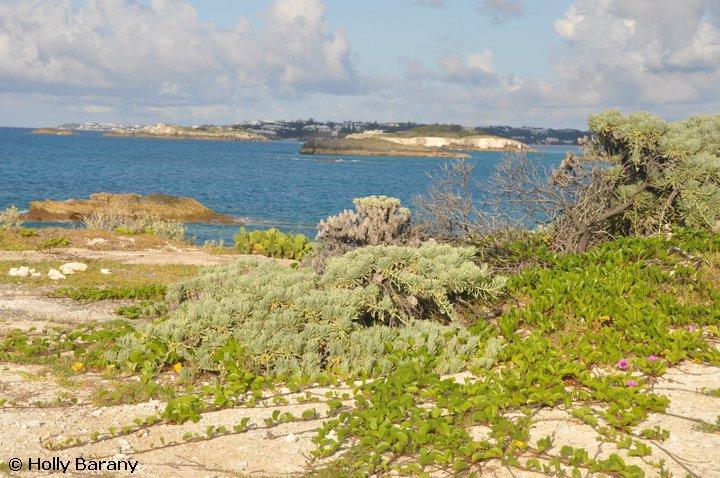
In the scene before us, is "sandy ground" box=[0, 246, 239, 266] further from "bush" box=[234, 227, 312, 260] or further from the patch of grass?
the patch of grass

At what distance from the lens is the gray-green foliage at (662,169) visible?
12500 millimetres

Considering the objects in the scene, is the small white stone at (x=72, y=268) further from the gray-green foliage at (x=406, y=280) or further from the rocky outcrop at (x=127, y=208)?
the rocky outcrop at (x=127, y=208)

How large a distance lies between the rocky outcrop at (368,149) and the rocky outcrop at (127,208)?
12732 centimetres

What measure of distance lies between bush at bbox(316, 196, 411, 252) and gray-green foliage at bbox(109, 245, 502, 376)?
1116 mm

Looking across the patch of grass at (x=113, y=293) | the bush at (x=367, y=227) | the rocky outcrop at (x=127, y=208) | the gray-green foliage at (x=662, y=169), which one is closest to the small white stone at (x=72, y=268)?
the patch of grass at (x=113, y=293)

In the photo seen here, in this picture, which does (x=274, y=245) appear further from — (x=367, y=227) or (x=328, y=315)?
(x=328, y=315)

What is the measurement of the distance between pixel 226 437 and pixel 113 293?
21.8ft

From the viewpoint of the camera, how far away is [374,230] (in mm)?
10695

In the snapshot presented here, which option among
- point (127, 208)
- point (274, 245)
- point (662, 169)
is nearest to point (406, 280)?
point (662, 169)

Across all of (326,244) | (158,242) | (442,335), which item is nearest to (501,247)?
(326,244)

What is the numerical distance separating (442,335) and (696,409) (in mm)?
2688

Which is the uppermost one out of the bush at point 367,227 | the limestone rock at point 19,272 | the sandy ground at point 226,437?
the bush at point 367,227

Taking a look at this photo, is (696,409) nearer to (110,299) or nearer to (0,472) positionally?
(0,472)

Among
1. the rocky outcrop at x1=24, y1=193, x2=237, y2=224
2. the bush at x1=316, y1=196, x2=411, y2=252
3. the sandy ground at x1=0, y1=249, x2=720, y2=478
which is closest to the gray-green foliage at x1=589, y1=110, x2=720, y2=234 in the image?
the bush at x1=316, y1=196, x2=411, y2=252
